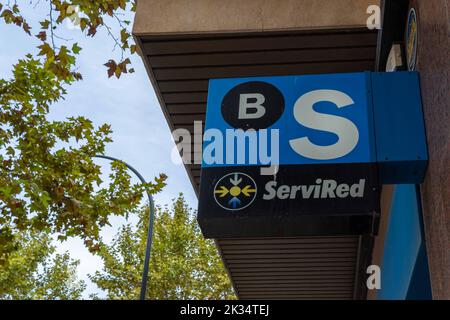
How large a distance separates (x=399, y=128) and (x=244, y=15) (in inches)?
73.9

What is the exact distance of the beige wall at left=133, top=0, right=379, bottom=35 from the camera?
4.48m

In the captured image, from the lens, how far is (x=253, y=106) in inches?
138

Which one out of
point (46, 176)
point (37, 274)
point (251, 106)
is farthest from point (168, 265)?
point (251, 106)

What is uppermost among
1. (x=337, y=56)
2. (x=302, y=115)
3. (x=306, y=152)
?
(x=337, y=56)

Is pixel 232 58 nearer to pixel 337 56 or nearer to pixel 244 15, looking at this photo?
pixel 244 15

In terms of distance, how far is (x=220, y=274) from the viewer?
2567cm

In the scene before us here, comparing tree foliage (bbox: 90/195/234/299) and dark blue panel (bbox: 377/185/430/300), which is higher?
tree foliage (bbox: 90/195/234/299)

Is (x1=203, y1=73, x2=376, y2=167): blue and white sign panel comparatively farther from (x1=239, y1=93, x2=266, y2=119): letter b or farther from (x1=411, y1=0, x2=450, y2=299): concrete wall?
(x1=411, y1=0, x2=450, y2=299): concrete wall

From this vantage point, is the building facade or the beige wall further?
the beige wall

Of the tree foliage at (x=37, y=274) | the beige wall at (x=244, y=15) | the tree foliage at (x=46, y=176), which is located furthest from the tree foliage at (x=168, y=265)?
the beige wall at (x=244, y=15)

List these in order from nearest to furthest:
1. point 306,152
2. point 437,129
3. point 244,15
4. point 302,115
→ point 437,129, point 306,152, point 302,115, point 244,15

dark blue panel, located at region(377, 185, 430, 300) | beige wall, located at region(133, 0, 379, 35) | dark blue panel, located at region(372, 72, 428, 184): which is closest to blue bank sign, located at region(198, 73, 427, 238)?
dark blue panel, located at region(372, 72, 428, 184)

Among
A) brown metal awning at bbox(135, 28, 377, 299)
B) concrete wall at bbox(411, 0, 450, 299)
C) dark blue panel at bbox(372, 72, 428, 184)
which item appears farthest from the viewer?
brown metal awning at bbox(135, 28, 377, 299)

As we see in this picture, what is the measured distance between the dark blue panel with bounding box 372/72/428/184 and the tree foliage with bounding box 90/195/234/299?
21.8m
